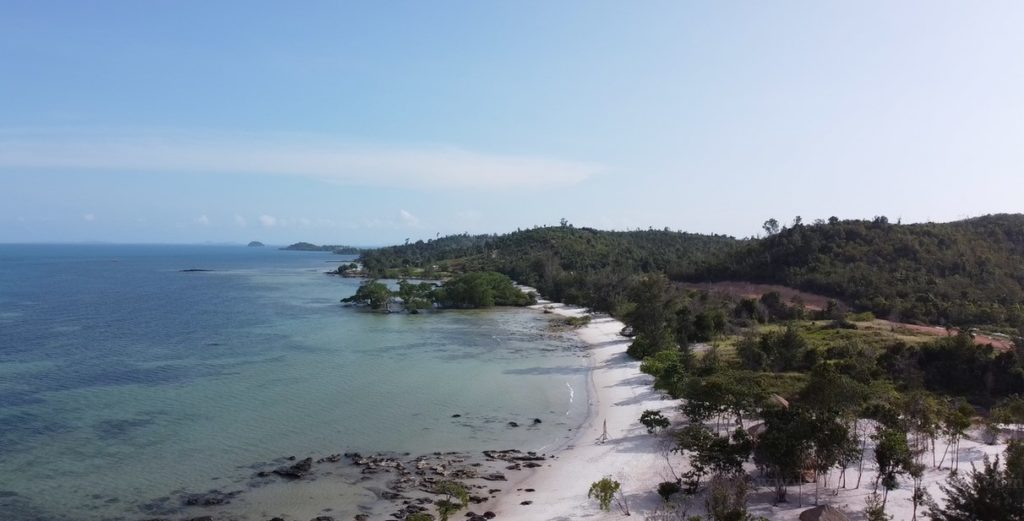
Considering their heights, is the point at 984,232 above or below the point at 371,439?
above

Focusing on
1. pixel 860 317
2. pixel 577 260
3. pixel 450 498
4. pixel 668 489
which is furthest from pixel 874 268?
pixel 450 498

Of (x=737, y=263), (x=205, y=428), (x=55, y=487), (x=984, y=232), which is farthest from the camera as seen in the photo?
(x=737, y=263)

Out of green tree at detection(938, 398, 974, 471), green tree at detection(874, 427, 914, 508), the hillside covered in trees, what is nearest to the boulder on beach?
green tree at detection(874, 427, 914, 508)

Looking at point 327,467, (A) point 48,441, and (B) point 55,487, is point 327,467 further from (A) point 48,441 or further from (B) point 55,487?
(A) point 48,441

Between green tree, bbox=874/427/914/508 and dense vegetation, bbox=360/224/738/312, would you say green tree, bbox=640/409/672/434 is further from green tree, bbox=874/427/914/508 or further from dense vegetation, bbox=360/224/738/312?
dense vegetation, bbox=360/224/738/312

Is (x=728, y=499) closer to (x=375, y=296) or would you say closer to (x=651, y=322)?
(x=651, y=322)

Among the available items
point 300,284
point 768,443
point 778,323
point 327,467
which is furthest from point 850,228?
point 300,284

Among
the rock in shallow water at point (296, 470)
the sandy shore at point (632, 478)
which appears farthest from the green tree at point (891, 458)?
the rock in shallow water at point (296, 470)
